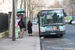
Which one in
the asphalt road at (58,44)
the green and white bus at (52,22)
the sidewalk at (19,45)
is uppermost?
the green and white bus at (52,22)

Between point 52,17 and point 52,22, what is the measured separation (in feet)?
1.66

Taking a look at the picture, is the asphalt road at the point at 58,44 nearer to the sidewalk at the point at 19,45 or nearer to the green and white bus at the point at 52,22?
the sidewalk at the point at 19,45

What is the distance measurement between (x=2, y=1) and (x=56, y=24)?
18.0ft

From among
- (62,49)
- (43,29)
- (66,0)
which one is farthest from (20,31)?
(66,0)

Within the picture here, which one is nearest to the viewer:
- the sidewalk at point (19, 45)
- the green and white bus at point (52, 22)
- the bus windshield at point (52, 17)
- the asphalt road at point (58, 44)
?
the sidewalk at point (19, 45)

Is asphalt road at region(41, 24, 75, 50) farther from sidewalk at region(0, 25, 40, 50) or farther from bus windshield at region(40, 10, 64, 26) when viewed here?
bus windshield at region(40, 10, 64, 26)

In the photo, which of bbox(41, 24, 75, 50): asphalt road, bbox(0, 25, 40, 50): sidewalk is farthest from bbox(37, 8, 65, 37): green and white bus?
bbox(0, 25, 40, 50): sidewalk

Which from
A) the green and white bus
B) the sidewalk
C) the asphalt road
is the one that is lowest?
the asphalt road

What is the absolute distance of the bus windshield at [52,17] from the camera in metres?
13.9

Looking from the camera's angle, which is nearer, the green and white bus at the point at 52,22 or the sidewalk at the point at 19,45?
the sidewalk at the point at 19,45

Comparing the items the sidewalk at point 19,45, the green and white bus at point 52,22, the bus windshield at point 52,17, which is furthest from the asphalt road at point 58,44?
the bus windshield at point 52,17

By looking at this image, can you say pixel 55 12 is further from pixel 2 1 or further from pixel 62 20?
pixel 2 1

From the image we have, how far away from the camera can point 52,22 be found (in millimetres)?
13891

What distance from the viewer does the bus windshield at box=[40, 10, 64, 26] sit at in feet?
45.5
